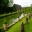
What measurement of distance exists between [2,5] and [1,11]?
6.38 feet

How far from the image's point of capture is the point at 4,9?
112 ft

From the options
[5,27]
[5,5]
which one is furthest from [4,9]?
[5,27]

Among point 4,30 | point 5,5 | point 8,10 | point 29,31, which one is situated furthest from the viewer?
point 8,10

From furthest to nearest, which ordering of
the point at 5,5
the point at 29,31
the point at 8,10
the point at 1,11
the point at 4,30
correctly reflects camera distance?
the point at 8,10
the point at 5,5
the point at 1,11
the point at 4,30
the point at 29,31

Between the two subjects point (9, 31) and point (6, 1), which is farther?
point (6, 1)

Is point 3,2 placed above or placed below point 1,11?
above

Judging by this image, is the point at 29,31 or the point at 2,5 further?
the point at 2,5

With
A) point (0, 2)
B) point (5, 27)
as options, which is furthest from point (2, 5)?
point (5, 27)

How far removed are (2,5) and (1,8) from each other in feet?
3.37

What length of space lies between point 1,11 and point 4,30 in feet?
70.4

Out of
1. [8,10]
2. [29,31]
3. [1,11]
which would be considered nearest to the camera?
[29,31]

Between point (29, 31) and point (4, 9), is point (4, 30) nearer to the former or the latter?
point (29, 31)

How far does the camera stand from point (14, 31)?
10.5 metres

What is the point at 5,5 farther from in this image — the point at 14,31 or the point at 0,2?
the point at 14,31
